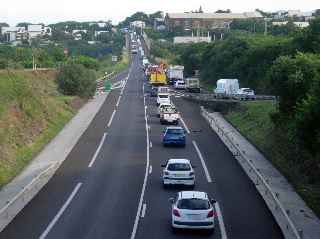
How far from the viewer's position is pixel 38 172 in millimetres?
33000

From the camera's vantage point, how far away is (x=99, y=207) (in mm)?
25672

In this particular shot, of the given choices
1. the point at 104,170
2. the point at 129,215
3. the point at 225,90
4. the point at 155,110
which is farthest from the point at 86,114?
the point at 129,215

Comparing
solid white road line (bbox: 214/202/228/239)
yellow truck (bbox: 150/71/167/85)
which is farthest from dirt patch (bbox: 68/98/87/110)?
solid white road line (bbox: 214/202/228/239)

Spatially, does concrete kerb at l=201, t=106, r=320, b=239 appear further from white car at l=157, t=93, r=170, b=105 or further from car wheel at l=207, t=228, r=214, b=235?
white car at l=157, t=93, r=170, b=105

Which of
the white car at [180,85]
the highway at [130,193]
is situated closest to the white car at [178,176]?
the highway at [130,193]

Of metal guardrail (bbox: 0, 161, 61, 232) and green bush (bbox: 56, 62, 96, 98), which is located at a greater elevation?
green bush (bbox: 56, 62, 96, 98)

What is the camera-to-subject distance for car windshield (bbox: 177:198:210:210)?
21281 mm

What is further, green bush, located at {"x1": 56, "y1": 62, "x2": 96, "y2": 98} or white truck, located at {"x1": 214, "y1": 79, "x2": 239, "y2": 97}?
green bush, located at {"x1": 56, "y1": 62, "x2": 96, "y2": 98}

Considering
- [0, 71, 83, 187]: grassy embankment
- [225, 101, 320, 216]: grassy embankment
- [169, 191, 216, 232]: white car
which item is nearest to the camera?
[169, 191, 216, 232]: white car

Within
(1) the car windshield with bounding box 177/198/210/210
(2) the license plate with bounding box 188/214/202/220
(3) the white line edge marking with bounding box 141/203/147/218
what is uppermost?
(1) the car windshield with bounding box 177/198/210/210

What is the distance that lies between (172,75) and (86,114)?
133 feet

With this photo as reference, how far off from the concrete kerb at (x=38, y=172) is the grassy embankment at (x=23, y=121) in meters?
0.48

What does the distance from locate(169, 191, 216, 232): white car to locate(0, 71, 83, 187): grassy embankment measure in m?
11.6

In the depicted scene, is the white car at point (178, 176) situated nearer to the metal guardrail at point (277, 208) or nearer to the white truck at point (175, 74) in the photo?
the metal guardrail at point (277, 208)
